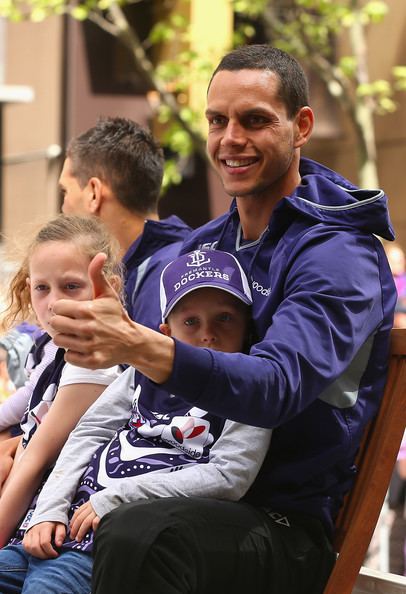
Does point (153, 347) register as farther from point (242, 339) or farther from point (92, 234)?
point (92, 234)

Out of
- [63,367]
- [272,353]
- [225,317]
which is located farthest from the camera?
[63,367]

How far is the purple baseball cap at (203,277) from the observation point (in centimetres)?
275

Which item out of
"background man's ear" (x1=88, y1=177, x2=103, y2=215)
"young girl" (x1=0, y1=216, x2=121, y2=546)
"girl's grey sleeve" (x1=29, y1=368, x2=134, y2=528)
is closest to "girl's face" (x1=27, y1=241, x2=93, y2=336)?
"young girl" (x1=0, y1=216, x2=121, y2=546)

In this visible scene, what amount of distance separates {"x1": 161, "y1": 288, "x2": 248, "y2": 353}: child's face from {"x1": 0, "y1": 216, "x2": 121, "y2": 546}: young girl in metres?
0.31

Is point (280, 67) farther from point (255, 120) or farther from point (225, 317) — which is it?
point (225, 317)

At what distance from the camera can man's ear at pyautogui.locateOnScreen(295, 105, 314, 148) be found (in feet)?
10.1

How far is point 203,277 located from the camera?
2.75 meters

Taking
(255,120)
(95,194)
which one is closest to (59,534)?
(255,120)

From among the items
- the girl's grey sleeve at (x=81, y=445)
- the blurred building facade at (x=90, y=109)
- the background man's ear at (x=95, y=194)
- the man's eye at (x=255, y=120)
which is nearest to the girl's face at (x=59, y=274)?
the girl's grey sleeve at (x=81, y=445)

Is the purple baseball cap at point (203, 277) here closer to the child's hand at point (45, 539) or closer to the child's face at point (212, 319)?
the child's face at point (212, 319)

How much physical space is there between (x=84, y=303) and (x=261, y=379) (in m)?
0.39

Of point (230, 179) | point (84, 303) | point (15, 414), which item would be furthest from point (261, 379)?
point (15, 414)

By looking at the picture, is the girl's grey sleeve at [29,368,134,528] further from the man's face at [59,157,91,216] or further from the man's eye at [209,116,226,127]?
the man's face at [59,157,91,216]

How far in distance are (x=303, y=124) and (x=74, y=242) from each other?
0.69 m
